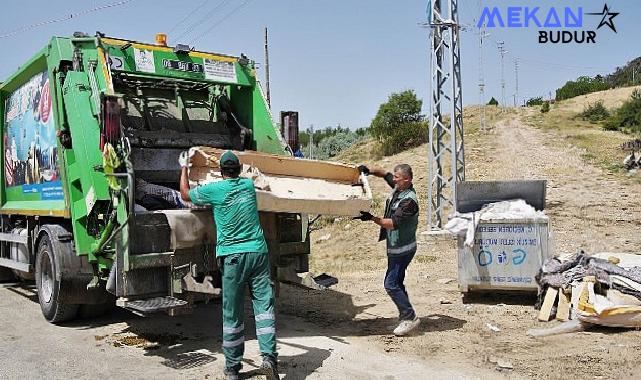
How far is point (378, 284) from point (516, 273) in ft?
6.77

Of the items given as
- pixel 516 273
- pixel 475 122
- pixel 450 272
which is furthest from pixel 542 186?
pixel 475 122

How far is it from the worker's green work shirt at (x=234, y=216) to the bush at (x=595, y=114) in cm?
3282

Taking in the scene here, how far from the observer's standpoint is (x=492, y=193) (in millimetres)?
6715

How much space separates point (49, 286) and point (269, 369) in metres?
2.93

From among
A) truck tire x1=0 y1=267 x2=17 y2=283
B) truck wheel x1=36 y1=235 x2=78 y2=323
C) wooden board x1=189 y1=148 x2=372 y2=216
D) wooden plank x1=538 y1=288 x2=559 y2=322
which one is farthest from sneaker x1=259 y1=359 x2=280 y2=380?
truck tire x1=0 y1=267 x2=17 y2=283

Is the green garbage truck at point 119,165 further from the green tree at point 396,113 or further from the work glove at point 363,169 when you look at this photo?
the green tree at point 396,113

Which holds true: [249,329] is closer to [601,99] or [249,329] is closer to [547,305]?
[547,305]

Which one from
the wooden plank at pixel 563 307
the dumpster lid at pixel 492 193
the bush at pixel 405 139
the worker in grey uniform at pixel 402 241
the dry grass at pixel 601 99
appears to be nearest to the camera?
the worker in grey uniform at pixel 402 241

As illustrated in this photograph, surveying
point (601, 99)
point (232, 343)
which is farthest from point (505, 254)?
point (601, 99)

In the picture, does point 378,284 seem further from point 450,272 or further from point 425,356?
point 425,356

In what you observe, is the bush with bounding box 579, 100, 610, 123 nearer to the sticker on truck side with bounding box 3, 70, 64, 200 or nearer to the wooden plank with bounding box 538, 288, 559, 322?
the wooden plank with bounding box 538, 288, 559, 322

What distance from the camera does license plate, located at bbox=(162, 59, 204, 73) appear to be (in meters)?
6.07

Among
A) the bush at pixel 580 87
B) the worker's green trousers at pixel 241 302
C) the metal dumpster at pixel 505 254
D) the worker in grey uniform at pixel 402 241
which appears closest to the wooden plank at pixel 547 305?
the metal dumpster at pixel 505 254

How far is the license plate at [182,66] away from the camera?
6.07 m
